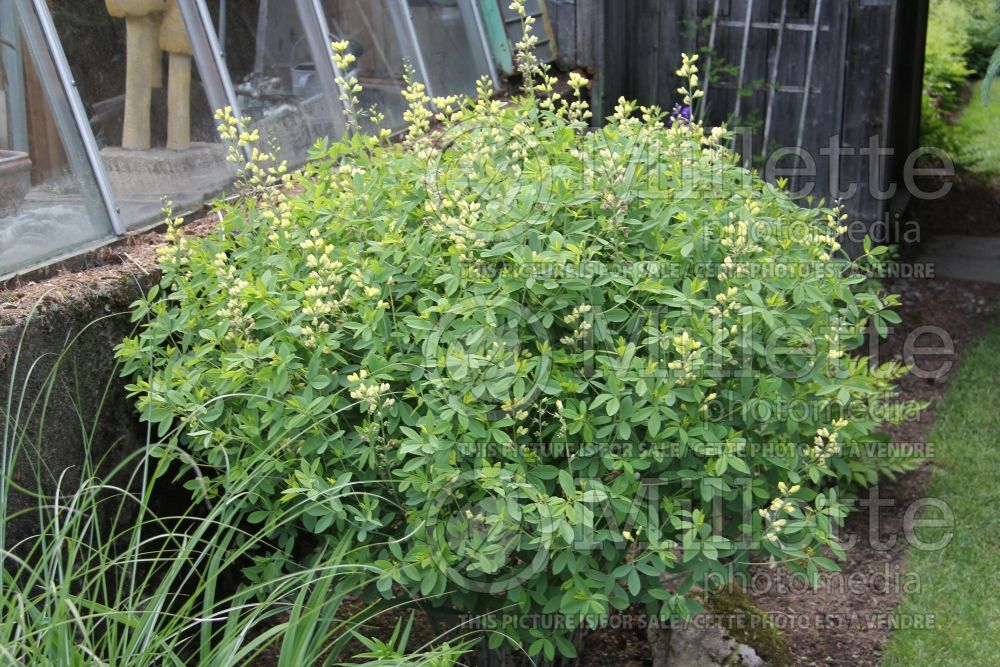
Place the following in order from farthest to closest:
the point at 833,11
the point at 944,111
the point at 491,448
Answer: the point at 944,111, the point at 833,11, the point at 491,448

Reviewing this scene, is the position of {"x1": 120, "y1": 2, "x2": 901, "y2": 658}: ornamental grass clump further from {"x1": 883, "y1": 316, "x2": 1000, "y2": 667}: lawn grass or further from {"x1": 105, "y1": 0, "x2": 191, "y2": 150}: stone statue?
{"x1": 883, "y1": 316, "x2": 1000, "y2": 667}: lawn grass

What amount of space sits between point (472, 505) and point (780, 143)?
506 cm

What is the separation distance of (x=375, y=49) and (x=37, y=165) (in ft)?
8.92

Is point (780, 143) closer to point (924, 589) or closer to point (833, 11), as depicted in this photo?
point (833, 11)

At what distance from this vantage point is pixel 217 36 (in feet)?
15.4

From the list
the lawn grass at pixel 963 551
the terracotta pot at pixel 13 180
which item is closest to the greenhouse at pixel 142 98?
the terracotta pot at pixel 13 180

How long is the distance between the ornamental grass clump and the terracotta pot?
2.25 ft

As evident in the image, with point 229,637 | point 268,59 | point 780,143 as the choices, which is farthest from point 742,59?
point 229,637

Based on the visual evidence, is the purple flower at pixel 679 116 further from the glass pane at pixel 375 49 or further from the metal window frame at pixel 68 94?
the metal window frame at pixel 68 94

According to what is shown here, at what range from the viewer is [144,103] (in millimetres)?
4281

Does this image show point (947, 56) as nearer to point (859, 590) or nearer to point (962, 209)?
point (962, 209)

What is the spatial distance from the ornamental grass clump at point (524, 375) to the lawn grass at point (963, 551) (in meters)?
1.20

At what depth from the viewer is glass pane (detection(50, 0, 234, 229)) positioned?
399cm

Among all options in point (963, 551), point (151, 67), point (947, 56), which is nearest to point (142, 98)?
point (151, 67)
